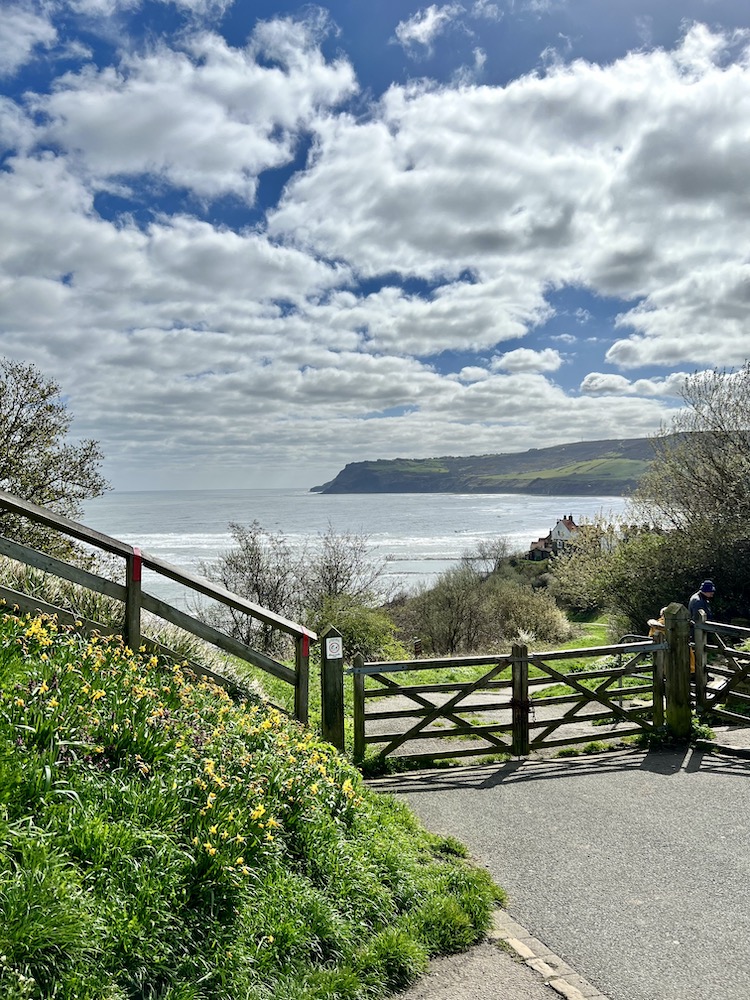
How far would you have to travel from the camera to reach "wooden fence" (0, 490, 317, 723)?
20.7 ft

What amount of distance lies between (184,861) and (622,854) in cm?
374

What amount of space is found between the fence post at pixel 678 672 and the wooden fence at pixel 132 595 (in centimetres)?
502

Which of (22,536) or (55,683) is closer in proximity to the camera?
(55,683)

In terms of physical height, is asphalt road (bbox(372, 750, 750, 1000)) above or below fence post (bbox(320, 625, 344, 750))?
below

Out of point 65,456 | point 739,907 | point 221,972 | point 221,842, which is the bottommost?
point 739,907

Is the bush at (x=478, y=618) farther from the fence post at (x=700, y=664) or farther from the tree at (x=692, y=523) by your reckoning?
the fence post at (x=700, y=664)

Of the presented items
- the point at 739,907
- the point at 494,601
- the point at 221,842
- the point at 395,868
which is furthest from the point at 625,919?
the point at 494,601

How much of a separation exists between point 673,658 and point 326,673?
15.6 ft

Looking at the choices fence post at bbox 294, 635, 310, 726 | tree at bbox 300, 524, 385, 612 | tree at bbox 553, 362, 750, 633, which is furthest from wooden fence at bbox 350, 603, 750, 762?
tree at bbox 300, 524, 385, 612

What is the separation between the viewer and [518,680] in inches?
358

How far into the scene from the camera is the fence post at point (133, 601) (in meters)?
6.65

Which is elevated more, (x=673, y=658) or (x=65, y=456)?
(x=65, y=456)

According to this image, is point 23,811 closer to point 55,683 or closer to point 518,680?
point 55,683

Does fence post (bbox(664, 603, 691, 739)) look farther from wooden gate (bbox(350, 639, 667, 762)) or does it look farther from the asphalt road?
the asphalt road
